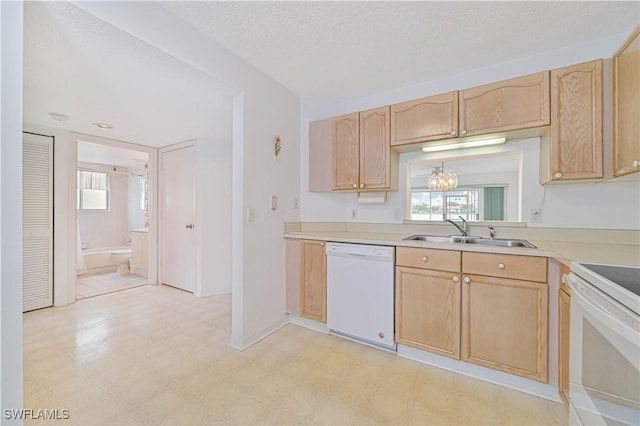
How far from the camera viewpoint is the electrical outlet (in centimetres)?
203

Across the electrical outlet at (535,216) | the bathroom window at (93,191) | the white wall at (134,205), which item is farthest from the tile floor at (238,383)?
the white wall at (134,205)

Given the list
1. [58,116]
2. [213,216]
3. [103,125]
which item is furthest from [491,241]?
[58,116]

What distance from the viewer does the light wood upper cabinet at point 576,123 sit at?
1.62 meters

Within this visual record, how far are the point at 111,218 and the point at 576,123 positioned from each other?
24.1 ft

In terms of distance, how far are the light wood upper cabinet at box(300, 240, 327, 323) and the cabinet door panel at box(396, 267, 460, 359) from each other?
67 cm

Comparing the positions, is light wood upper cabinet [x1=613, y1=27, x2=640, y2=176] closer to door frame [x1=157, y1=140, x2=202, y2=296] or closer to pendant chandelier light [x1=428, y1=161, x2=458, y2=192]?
pendant chandelier light [x1=428, y1=161, x2=458, y2=192]

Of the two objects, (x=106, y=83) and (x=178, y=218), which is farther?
(x=178, y=218)

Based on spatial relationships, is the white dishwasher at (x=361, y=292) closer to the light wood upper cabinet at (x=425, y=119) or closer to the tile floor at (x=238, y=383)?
the tile floor at (x=238, y=383)

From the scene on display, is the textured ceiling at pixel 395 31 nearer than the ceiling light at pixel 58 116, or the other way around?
the textured ceiling at pixel 395 31

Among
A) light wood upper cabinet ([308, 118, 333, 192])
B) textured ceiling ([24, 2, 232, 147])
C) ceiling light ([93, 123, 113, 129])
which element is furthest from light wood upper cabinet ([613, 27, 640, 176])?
ceiling light ([93, 123, 113, 129])

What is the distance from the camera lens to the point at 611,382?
3.07 feet

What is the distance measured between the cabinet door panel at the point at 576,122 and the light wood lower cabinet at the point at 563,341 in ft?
2.67

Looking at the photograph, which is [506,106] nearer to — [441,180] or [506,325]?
[441,180]

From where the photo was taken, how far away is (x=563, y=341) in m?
1.44
